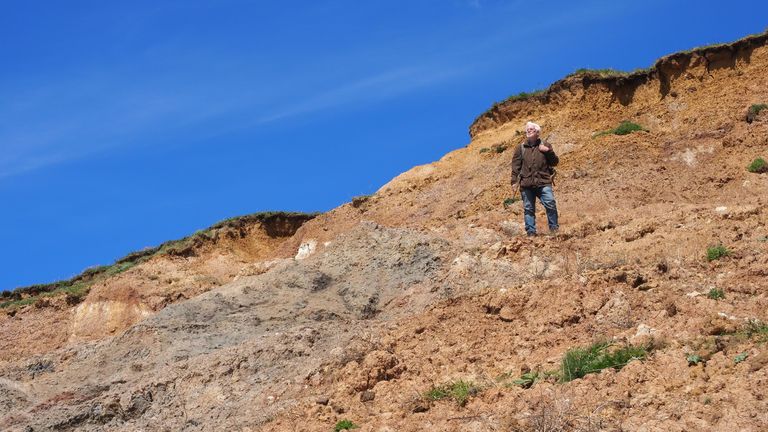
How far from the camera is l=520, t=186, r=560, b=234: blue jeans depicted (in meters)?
13.2

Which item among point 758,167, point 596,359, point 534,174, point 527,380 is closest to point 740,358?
point 596,359

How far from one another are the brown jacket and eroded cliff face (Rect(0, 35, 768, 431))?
868 millimetres

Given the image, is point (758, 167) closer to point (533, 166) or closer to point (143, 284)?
point (533, 166)

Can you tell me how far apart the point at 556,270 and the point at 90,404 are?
5781 mm

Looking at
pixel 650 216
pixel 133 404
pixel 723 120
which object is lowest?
pixel 133 404

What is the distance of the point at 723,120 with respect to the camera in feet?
63.6

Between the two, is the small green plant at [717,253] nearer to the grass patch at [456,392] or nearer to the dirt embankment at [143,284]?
the grass patch at [456,392]

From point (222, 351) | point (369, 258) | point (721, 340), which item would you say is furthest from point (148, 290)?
point (721, 340)

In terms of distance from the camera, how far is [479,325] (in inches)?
394

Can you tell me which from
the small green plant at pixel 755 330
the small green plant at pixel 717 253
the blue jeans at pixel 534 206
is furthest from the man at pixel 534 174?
the small green plant at pixel 755 330

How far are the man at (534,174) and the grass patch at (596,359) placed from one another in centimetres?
520

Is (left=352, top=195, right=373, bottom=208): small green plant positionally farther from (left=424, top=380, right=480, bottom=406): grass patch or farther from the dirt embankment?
(left=424, top=380, right=480, bottom=406): grass patch

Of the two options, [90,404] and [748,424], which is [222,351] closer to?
[90,404]

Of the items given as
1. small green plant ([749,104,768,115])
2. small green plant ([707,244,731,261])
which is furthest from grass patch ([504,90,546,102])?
small green plant ([707,244,731,261])
